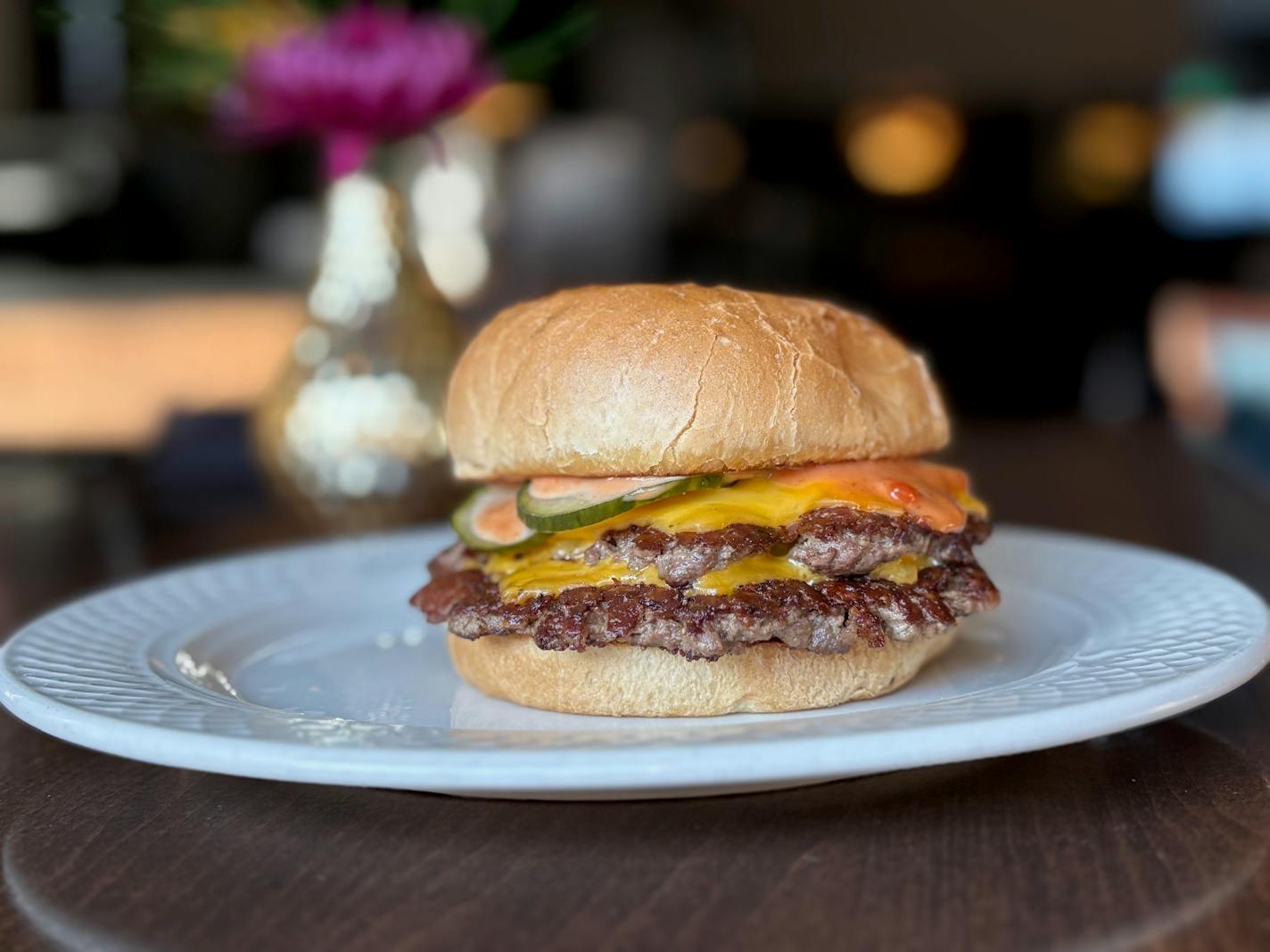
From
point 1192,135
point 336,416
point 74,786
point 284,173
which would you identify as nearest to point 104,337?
point 284,173

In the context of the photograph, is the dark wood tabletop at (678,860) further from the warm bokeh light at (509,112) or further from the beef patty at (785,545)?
the warm bokeh light at (509,112)

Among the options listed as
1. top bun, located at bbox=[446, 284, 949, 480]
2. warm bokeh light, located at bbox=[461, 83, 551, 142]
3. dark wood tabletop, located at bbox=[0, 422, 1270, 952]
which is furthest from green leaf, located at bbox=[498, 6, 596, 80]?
warm bokeh light, located at bbox=[461, 83, 551, 142]

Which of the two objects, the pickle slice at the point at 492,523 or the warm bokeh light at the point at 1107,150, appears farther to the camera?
the warm bokeh light at the point at 1107,150

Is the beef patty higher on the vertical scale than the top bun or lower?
lower

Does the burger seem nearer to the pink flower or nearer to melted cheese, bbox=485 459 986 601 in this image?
melted cheese, bbox=485 459 986 601

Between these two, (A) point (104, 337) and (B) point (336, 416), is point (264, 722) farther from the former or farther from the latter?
(A) point (104, 337)

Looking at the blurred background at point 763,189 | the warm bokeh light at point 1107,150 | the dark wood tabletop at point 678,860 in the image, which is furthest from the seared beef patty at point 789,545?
the warm bokeh light at point 1107,150

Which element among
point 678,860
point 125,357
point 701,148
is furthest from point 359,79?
point 701,148
